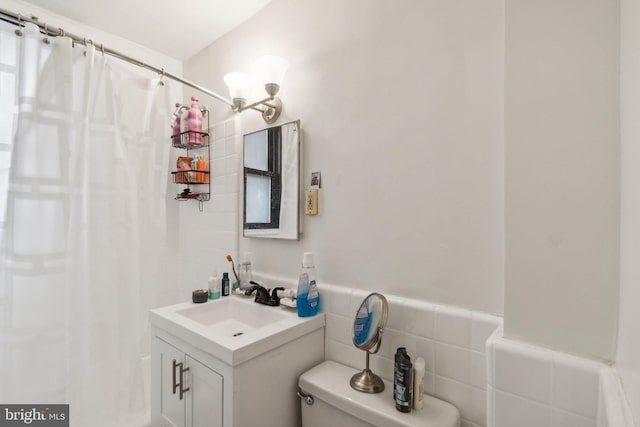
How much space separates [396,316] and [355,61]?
39.8 inches

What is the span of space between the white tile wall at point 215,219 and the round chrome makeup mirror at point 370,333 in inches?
37.2

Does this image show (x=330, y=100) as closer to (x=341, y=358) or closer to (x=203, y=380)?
(x=341, y=358)

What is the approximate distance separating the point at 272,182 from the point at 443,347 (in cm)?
102

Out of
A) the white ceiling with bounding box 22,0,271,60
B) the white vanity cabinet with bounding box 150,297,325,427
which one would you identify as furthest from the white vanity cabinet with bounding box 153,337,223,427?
the white ceiling with bounding box 22,0,271,60

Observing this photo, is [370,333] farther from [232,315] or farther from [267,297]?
[232,315]

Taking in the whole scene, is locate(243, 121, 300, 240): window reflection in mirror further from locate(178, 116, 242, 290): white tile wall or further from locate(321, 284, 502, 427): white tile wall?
locate(321, 284, 502, 427): white tile wall

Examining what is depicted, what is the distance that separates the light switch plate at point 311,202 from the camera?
130 cm

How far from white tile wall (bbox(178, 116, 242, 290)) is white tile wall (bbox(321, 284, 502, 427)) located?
0.93 metres

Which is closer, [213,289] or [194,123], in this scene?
[213,289]

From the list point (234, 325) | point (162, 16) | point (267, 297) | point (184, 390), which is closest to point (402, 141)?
point (267, 297)

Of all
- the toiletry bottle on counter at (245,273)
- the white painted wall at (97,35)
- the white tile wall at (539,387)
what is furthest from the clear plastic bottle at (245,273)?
the white painted wall at (97,35)

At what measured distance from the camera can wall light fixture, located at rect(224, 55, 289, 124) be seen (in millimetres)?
1354

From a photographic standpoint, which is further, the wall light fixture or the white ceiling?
the white ceiling

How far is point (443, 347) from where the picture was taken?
37.0 inches
